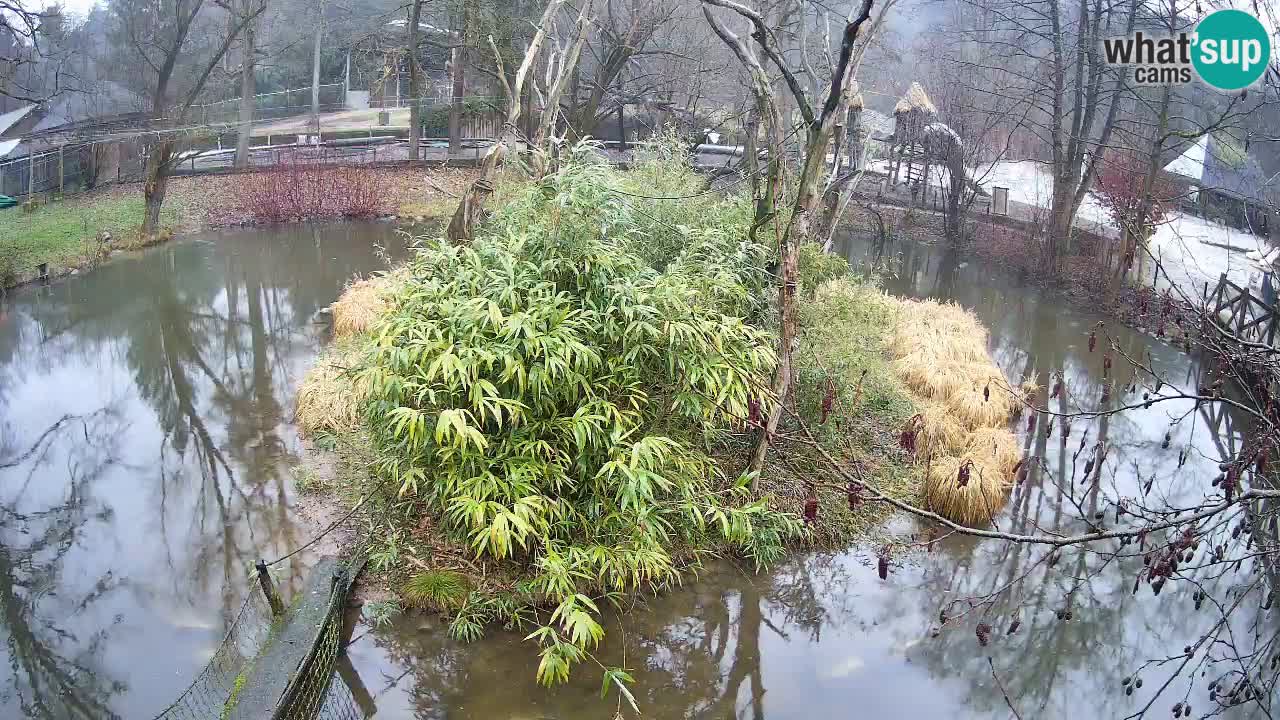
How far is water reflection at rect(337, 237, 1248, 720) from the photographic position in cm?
520

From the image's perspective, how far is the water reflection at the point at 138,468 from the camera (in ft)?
18.1

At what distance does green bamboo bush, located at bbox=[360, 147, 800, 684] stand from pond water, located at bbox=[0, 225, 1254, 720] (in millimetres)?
334

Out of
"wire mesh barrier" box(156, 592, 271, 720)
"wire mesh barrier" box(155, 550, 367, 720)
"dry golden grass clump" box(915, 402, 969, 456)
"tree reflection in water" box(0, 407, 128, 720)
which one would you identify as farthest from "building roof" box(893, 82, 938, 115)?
"wire mesh barrier" box(156, 592, 271, 720)

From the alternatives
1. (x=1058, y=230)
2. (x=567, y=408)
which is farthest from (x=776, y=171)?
(x=1058, y=230)

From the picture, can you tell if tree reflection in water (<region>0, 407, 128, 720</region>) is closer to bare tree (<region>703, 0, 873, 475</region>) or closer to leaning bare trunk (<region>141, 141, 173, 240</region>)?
bare tree (<region>703, 0, 873, 475</region>)

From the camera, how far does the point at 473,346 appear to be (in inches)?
218

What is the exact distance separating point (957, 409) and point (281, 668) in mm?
5821

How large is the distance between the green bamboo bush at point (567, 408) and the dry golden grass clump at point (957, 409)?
132 centimetres

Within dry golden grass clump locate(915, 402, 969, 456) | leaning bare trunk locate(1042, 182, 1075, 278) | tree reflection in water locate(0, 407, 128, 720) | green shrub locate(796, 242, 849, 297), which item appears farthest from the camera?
leaning bare trunk locate(1042, 182, 1075, 278)

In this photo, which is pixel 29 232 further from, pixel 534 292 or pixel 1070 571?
pixel 1070 571

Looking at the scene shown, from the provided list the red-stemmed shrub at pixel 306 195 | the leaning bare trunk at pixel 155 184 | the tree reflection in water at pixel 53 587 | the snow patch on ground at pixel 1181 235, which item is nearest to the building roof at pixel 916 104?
the snow patch on ground at pixel 1181 235

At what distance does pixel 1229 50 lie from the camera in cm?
873

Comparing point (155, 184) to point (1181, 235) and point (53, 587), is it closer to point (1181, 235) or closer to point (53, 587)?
point (53, 587)

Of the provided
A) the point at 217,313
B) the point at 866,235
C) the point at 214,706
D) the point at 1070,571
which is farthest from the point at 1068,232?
the point at 214,706
